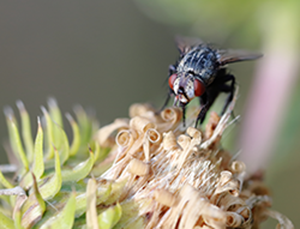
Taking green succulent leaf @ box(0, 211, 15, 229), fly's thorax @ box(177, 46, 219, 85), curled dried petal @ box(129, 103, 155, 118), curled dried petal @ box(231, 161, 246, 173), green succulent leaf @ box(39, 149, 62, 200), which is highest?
fly's thorax @ box(177, 46, 219, 85)

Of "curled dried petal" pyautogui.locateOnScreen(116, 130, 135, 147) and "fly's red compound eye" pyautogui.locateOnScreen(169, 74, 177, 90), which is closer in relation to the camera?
"curled dried petal" pyautogui.locateOnScreen(116, 130, 135, 147)

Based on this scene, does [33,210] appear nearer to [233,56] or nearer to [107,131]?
[107,131]

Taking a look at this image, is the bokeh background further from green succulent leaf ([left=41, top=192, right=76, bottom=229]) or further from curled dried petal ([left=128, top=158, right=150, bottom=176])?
green succulent leaf ([left=41, top=192, right=76, bottom=229])

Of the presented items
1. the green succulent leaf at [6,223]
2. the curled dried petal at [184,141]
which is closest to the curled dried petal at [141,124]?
the curled dried petal at [184,141]

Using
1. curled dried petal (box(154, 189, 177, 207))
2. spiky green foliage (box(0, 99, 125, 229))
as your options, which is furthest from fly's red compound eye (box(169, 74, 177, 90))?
curled dried petal (box(154, 189, 177, 207))

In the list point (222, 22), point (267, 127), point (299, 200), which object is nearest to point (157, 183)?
point (267, 127)

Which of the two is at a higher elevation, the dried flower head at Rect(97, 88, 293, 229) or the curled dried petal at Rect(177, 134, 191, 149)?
the curled dried petal at Rect(177, 134, 191, 149)

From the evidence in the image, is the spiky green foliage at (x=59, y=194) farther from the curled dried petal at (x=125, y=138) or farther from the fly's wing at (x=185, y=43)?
the fly's wing at (x=185, y=43)

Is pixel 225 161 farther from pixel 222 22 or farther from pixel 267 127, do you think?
pixel 222 22

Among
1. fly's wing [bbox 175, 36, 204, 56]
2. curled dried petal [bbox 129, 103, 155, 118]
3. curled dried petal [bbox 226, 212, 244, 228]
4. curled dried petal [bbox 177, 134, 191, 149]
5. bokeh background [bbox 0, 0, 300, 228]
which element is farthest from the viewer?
bokeh background [bbox 0, 0, 300, 228]
